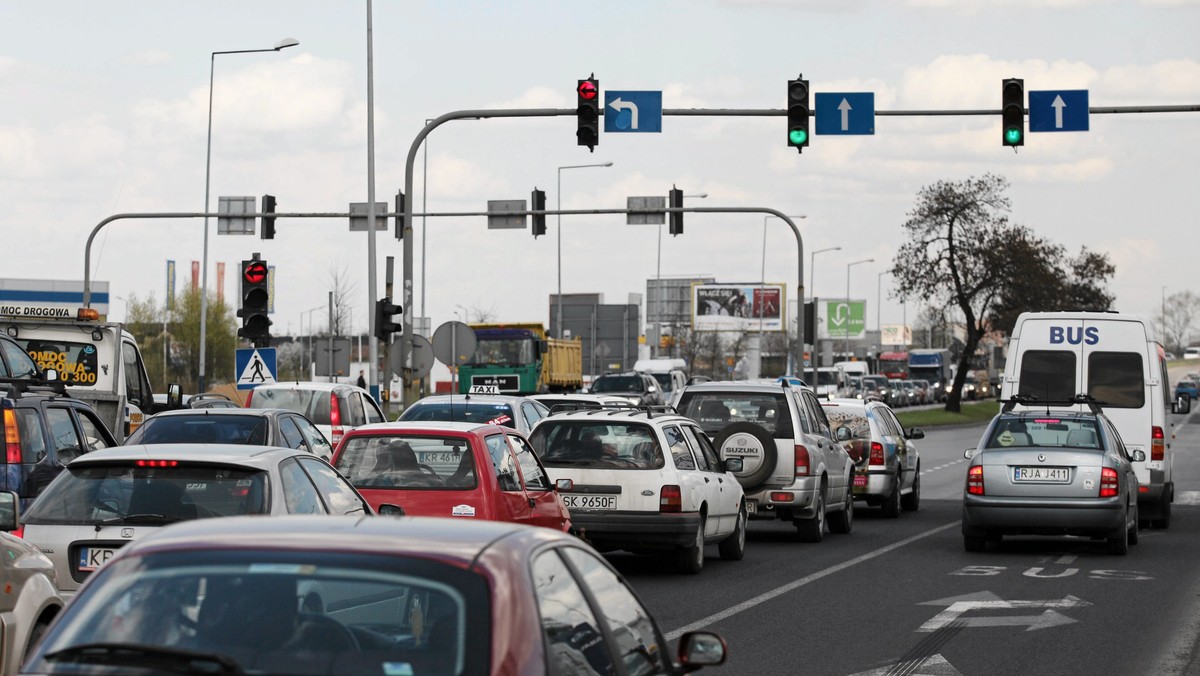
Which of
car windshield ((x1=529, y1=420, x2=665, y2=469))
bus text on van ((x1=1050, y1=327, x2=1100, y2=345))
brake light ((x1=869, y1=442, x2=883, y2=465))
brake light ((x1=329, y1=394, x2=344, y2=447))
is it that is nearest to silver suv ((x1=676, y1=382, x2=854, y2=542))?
car windshield ((x1=529, y1=420, x2=665, y2=469))

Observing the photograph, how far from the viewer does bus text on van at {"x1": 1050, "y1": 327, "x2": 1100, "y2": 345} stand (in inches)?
907

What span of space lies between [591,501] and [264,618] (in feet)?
38.8

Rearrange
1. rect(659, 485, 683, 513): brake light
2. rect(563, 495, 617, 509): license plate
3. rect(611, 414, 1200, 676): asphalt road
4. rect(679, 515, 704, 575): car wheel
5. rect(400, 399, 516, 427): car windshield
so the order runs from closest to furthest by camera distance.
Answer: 1. rect(611, 414, 1200, 676): asphalt road
2. rect(659, 485, 683, 513): brake light
3. rect(563, 495, 617, 509): license plate
4. rect(679, 515, 704, 575): car wheel
5. rect(400, 399, 516, 427): car windshield

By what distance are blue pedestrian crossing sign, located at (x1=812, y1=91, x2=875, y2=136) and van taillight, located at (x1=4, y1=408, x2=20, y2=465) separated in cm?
1481

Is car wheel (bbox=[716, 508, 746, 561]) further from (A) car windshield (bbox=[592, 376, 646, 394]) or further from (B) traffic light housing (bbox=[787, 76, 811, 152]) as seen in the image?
(A) car windshield (bbox=[592, 376, 646, 394])

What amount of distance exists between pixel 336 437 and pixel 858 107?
8803mm

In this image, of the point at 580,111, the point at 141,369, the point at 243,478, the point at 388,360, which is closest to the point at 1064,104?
the point at 580,111

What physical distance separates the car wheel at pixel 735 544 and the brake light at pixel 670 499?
1979mm

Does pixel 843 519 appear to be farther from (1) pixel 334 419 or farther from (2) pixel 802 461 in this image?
(1) pixel 334 419

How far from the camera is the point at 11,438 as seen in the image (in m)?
12.8

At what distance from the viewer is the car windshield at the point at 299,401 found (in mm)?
24781

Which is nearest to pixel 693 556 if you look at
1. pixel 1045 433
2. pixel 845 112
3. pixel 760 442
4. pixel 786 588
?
pixel 786 588

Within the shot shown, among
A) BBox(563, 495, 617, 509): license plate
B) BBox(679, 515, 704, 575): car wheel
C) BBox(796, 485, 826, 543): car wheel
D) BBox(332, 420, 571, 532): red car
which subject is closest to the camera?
BBox(332, 420, 571, 532): red car

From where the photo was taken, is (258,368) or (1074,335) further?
(258,368)
